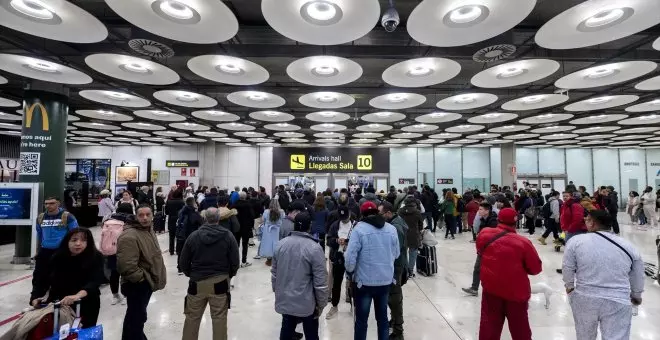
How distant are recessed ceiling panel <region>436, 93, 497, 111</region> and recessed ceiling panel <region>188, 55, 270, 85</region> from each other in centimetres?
521

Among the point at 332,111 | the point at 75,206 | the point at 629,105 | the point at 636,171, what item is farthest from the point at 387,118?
the point at 636,171

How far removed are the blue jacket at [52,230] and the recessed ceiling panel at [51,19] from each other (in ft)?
8.74

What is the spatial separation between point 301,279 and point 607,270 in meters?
2.42

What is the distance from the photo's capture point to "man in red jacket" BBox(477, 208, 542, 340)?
101 inches

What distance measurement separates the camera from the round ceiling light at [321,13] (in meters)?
3.76

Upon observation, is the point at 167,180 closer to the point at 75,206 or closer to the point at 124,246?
the point at 75,206

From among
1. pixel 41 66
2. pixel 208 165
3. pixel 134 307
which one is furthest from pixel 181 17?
pixel 208 165

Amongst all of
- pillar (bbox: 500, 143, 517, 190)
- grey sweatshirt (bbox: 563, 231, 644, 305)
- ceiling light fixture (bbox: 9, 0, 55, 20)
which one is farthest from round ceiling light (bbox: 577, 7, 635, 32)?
pillar (bbox: 500, 143, 517, 190)

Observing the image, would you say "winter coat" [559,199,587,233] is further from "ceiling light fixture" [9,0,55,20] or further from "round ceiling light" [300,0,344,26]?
"ceiling light fixture" [9,0,55,20]

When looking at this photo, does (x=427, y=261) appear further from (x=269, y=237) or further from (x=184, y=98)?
(x=184, y=98)

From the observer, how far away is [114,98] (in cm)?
830

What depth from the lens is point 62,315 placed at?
87.6 inches

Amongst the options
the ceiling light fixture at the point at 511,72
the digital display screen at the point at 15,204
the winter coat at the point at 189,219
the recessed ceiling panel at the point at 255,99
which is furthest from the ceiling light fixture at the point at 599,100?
the digital display screen at the point at 15,204

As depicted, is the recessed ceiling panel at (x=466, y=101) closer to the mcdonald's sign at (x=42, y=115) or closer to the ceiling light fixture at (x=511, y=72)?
the ceiling light fixture at (x=511, y=72)
